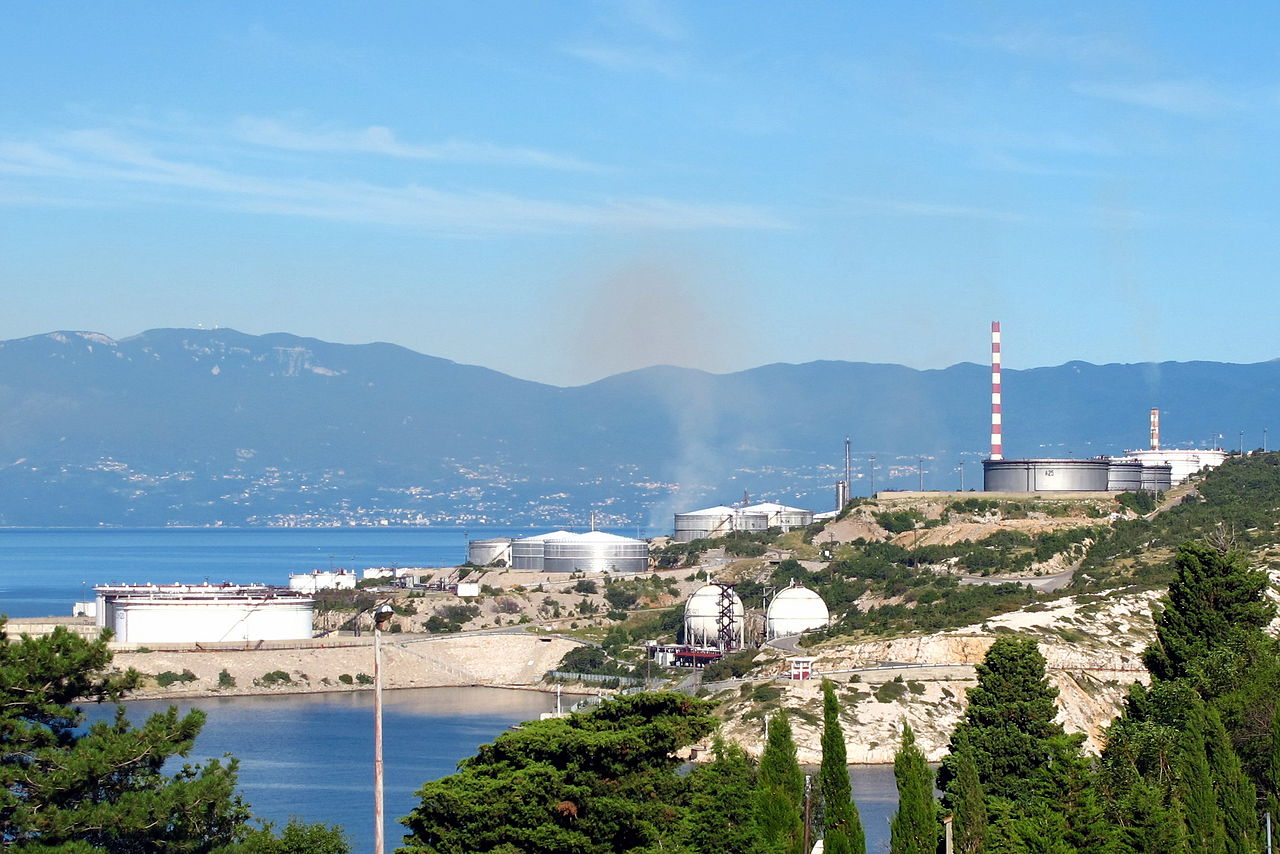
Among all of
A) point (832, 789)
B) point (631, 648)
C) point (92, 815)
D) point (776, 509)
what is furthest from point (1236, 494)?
point (92, 815)

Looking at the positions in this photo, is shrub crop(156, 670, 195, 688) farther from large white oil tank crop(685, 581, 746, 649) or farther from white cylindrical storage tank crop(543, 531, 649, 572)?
white cylindrical storage tank crop(543, 531, 649, 572)

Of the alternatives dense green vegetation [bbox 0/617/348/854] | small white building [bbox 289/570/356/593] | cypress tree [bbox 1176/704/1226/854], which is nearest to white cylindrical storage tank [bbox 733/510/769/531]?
small white building [bbox 289/570/356/593]

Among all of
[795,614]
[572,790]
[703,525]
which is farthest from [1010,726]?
[703,525]

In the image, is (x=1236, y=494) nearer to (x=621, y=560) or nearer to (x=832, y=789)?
(x=621, y=560)

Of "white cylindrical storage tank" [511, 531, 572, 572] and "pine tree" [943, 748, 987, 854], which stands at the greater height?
"white cylindrical storage tank" [511, 531, 572, 572]

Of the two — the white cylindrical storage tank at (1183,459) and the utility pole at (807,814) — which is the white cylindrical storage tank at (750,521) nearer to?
the white cylindrical storage tank at (1183,459)

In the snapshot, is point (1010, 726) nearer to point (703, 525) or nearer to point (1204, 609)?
point (1204, 609)
